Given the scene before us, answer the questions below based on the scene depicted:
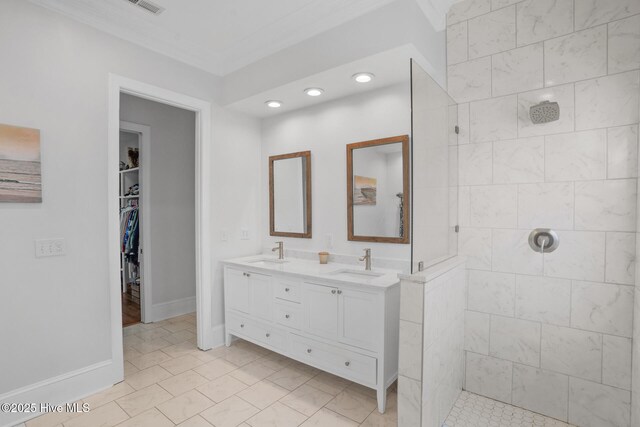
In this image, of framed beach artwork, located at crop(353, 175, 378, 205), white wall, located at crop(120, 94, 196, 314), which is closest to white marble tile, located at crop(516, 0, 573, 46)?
framed beach artwork, located at crop(353, 175, 378, 205)

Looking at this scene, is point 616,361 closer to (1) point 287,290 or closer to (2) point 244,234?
(1) point 287,290

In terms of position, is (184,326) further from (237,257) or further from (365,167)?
(365,167)

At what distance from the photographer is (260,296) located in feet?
9.60

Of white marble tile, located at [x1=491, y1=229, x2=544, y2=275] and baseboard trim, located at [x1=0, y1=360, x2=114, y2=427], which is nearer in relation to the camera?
baseboard trim, located at [x1=0, y1=360, x2=114, y2=427]

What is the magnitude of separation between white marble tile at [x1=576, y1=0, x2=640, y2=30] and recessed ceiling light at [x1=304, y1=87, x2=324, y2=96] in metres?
1.83

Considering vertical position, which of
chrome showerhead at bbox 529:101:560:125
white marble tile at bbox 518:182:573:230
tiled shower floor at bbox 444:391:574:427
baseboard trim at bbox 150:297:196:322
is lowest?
tiled shower floor at bbox 444:391:574:427

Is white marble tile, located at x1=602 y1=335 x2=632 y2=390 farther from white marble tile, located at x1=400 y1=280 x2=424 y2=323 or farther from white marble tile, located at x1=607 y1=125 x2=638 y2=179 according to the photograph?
white marble tile, located at x1=400 y1=280 x2=424 y2=323

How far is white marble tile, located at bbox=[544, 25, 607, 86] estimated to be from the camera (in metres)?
1.94

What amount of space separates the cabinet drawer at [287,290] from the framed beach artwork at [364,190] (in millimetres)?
923

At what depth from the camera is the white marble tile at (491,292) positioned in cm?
227

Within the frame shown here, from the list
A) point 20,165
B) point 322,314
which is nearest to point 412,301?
point 322,314

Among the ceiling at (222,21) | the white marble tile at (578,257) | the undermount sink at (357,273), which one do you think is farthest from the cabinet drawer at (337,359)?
the ceiling at (222,21)

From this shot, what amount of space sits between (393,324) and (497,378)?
852 millimetres

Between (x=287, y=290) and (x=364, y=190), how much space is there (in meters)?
1.11
